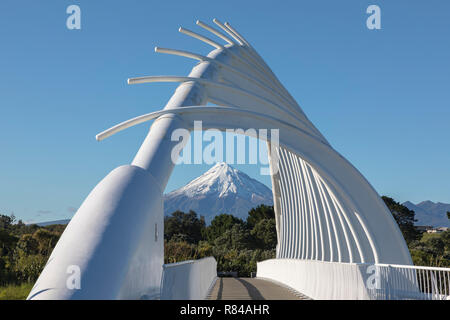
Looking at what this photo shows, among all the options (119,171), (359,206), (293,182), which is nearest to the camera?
(119,171)

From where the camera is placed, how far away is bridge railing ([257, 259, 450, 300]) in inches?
396

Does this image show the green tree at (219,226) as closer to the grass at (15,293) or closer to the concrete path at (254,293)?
the concrete path at (254,293)

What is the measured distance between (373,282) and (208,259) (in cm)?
870

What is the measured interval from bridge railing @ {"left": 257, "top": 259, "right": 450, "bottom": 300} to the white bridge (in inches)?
1.1

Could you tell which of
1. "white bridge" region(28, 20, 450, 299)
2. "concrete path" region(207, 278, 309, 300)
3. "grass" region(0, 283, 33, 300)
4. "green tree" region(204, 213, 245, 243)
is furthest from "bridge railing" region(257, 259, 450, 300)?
"green tree" region(204, 213, 245, 243)

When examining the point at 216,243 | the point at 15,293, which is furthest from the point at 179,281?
the point at 216,243

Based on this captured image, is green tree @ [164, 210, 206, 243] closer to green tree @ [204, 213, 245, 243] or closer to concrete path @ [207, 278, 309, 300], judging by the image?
green tree @ [204, 213, 245, 243]

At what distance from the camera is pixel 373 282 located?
12.3 meters

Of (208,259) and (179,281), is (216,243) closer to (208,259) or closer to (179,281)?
(208,259)
